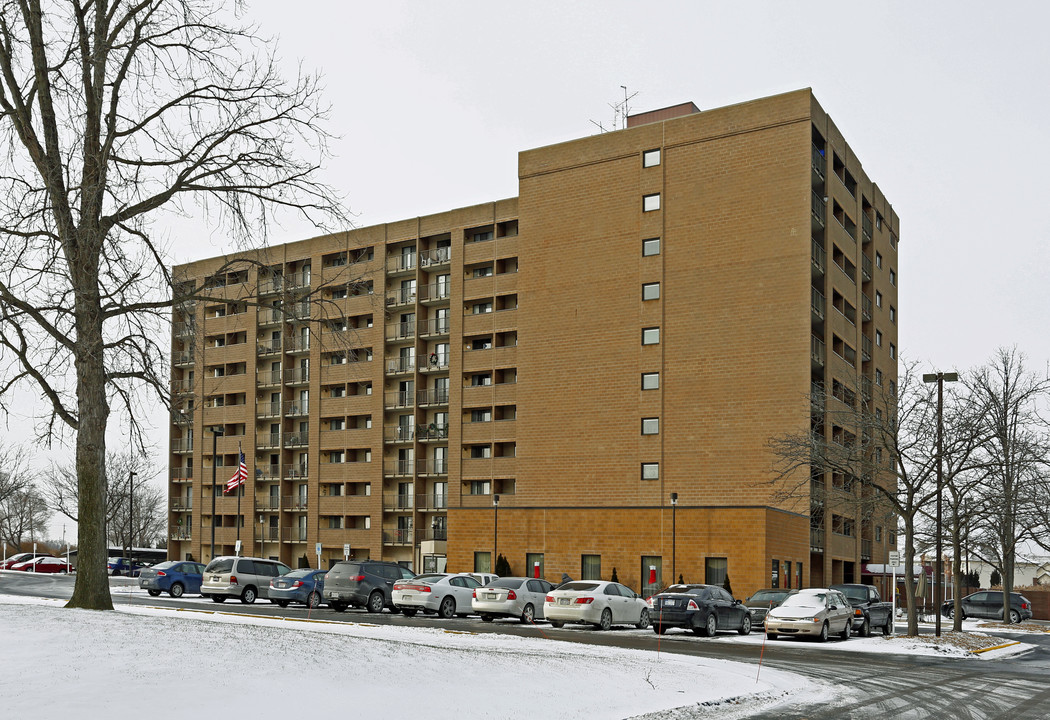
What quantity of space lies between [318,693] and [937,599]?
31.8 meters

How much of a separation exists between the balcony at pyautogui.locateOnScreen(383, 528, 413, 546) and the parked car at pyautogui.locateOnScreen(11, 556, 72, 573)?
921 inches

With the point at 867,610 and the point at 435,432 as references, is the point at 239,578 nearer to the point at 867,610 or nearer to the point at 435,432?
the point at 867,610

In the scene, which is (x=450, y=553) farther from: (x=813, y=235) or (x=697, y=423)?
(x=813, y=235)

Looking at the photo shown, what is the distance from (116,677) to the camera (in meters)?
10.6

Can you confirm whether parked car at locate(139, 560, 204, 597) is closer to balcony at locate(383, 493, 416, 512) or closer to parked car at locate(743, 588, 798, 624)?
parked car at locate(743, 588, 798, 624)

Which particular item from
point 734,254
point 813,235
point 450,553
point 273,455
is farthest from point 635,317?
point 273,455

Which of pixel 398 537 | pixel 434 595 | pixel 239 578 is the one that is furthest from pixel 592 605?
pixel 398 537

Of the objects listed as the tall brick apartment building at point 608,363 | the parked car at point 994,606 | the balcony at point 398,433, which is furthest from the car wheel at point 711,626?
the balcony at point 398,433

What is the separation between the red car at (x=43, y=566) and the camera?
74750mm

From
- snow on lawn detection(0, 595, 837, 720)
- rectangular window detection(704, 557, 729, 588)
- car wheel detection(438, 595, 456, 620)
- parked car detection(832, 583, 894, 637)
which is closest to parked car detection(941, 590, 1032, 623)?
rectangular window detection(704, 557, 729, 588)

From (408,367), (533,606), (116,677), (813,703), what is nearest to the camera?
(116,677)

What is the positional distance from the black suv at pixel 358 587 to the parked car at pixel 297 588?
1941mm

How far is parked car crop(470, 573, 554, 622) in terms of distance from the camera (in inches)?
1328

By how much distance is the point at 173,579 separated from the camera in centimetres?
4512
